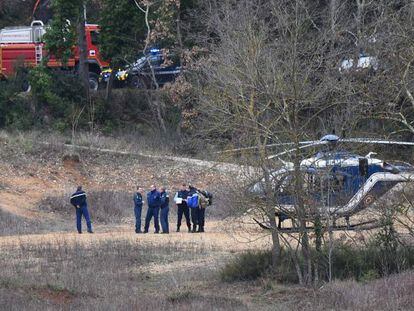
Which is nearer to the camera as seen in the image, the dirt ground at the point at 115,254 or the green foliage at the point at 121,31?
the dirt ground at the point at 115,254

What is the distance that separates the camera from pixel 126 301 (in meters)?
18.7

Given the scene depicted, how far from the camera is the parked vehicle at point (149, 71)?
51.8 meters

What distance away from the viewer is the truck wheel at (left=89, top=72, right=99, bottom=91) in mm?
53978

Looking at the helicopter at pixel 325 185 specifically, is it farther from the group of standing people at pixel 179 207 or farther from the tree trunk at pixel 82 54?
the tree trunk at pixel 82 54

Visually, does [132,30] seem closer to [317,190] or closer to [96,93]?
[96,93]

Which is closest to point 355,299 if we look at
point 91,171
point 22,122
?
point 91,171

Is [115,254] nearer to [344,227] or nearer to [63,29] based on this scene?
[344,227]

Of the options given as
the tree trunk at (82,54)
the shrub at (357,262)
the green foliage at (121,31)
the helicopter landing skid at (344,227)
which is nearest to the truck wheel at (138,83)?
the green foliage at (121,31)

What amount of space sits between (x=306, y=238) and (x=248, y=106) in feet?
10.2

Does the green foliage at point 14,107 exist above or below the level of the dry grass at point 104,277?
above

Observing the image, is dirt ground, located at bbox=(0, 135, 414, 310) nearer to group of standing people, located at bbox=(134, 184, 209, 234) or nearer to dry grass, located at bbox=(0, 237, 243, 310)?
dry grass, located at bbox=(0, 237, 243, 310)

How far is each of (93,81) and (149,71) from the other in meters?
3.50

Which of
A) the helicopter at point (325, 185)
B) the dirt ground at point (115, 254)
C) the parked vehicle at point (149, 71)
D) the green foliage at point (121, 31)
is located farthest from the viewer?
the parked vehicle at point (149, 71)

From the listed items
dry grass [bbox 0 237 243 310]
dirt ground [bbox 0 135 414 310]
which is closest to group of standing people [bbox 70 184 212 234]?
dirt ground [bbox 0 135 414 310]
